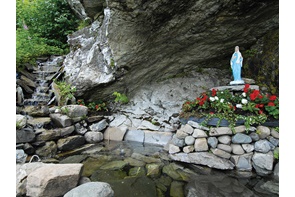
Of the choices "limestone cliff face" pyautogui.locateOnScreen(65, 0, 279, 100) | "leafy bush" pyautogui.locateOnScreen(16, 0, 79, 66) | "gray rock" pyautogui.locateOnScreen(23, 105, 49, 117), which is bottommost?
"gray rock" pyautogui.locateOnScreen(23, 105, 49, 117)

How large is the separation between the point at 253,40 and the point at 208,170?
19.3ft

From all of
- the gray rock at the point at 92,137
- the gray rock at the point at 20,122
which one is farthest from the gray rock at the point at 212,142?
the gray rock at the point at 20,122

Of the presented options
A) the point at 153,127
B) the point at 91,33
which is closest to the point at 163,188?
the point at 153,127

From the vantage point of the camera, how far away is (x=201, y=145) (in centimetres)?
401

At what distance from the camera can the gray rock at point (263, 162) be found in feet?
11.3

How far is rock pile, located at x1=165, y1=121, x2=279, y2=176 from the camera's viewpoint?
141 inches

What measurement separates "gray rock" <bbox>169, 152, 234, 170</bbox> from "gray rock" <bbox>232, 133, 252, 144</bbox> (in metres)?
0.52

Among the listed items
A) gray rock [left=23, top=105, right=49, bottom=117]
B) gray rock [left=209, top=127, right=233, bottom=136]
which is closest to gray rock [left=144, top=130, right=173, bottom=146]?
gray rock [left=209, top=127, right=233, bottom=136]

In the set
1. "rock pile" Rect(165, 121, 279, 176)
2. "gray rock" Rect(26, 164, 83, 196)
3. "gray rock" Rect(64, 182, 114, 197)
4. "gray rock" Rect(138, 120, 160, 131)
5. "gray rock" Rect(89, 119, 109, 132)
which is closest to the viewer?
"gray rock" Rect(64, 182, 114, 197)

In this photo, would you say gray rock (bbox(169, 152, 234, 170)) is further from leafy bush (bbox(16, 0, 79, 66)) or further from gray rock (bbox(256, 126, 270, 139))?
leafy bush (bbox(16, 0, 79, 66))

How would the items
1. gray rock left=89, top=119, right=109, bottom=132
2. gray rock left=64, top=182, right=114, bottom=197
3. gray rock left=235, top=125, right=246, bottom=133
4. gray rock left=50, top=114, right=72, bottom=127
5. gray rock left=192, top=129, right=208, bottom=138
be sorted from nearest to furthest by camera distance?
gray rock left=64, top=182, right=114, bottom=197, gray rock left=235, top=125, right=246, bottom=133, gray rock left=192, top=129, right=208, bottom=138, gray rock left=50, top=114, right=72, bottom=127, gray rock left=89, top=119, right=109, bottom=132

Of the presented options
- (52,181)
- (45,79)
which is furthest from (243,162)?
(45,79)

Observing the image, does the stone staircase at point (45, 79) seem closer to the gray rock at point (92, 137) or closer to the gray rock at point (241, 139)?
the gray rock at point (92, 137)

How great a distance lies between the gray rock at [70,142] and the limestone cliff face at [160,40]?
2154 mm
